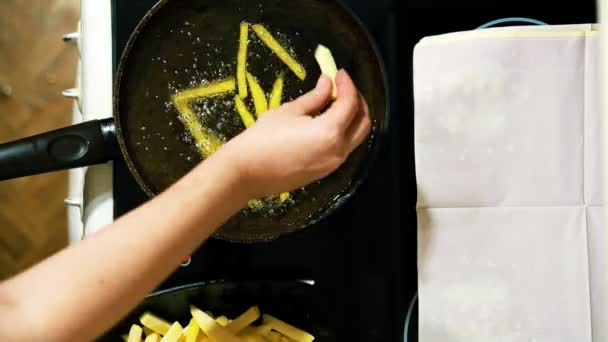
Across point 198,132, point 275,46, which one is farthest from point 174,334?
point 275,46

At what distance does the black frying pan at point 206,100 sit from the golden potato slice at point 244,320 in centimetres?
11

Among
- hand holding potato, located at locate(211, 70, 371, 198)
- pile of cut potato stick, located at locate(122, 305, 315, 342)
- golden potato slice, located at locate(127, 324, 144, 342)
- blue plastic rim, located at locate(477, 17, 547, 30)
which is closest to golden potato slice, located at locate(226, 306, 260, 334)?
pile of cut potato stick, located at locate(122, 305, 315, 342)

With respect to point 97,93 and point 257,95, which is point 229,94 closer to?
point 257,95

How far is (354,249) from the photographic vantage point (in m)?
0.75

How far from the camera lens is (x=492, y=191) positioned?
72 cm

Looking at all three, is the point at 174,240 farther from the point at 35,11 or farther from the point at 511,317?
the point at 35,11

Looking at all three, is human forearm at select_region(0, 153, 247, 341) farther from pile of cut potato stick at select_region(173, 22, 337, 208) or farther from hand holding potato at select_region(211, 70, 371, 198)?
pile of cut potato stick at select_region(173, 22, 337, 208)

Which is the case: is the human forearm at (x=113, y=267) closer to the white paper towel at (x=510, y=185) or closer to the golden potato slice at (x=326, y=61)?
the golden potato slice at (x=326, y=61)

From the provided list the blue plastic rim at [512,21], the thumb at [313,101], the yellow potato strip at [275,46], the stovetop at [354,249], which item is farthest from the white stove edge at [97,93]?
the blue plastic rim at [512,21]

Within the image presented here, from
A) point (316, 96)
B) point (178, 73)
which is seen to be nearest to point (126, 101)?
point (178, 73)

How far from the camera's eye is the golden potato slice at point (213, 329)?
2.15 ft

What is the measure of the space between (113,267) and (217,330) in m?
0.26

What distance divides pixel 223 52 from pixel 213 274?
0.95 feet

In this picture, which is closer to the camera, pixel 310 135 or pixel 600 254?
pixel 310 135
